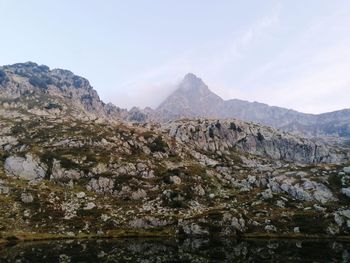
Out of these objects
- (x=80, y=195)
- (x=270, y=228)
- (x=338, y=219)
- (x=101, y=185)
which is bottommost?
(x=270, y=228)

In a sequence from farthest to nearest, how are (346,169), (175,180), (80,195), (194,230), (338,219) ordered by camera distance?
(346,169) → (175,180) → (80,195) → (194,230) → (338,219)

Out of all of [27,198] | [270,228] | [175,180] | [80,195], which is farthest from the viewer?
[175,180]

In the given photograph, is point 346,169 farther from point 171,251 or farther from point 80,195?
point 80,195

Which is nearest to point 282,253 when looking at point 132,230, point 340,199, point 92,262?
point 92,262

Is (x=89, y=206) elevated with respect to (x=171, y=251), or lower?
elevated

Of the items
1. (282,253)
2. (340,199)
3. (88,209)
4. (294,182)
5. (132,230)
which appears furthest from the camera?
(294,182)

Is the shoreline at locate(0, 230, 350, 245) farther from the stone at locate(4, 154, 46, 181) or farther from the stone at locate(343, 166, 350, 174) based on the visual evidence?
the stone at locate(343, 166, 350, 174)

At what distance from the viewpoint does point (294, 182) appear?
7436 inches

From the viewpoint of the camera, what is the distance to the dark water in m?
85.0

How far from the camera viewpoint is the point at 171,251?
98.8m

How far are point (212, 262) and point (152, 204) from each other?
282ft

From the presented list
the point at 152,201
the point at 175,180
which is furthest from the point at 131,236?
the point at 175,180

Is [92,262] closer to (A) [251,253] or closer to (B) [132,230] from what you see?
(A) [251,253]

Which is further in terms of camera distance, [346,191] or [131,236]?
[346,191]
